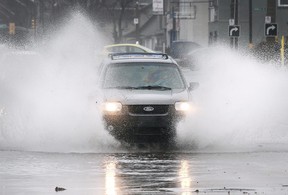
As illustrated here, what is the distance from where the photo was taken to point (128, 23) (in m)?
148

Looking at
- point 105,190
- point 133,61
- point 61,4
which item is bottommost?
point 105,190

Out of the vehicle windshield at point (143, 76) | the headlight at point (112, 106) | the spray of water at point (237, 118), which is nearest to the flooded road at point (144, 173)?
the headlight at point (112, 106)

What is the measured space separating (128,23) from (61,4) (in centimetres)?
5161

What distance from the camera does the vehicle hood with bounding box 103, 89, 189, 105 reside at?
1802 cm

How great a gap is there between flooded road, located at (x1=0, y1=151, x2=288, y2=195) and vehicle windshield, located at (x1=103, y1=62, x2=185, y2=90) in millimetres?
1869

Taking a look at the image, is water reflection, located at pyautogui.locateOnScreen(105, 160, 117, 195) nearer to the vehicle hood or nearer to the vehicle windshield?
the vehicle hood

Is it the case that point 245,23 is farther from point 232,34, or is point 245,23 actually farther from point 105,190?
point 105,190

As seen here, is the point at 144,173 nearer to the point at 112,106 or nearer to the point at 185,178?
the point at 185,178

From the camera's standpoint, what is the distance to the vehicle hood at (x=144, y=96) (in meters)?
18.0

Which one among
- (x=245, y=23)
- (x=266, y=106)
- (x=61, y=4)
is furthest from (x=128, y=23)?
(x=266, y=106)

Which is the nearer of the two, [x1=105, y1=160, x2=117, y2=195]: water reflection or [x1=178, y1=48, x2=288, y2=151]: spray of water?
[x1=105, y1=160, x2=117, y2=195]: water reflection

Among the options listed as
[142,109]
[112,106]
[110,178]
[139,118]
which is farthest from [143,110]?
[110,178]

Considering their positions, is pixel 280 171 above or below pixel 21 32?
below

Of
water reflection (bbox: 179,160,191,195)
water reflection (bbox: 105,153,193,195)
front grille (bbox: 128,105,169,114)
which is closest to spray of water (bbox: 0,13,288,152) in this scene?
front grille (bbox: 128,105,169,114)
